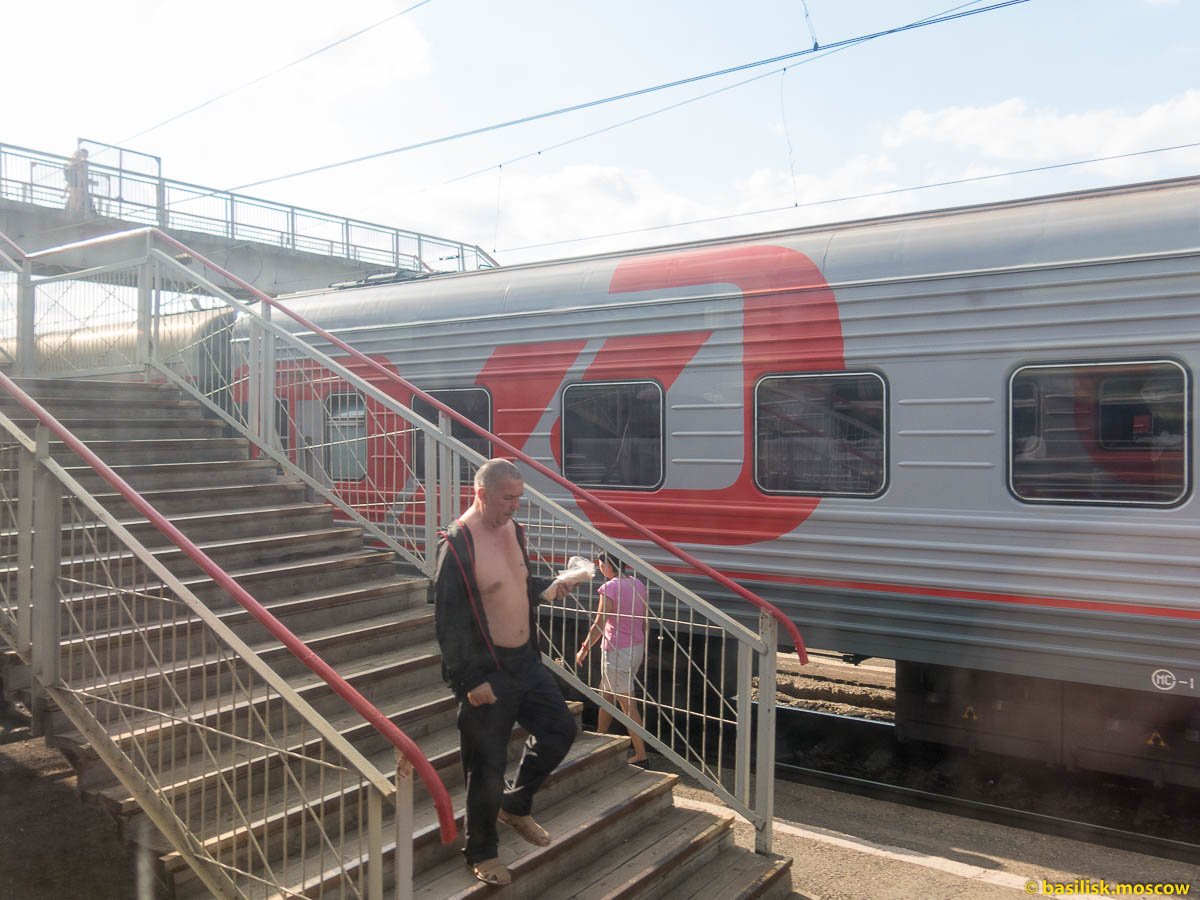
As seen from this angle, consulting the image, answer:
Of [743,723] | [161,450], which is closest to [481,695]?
[743,723]

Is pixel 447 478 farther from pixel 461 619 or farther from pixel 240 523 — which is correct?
pixel 461 619

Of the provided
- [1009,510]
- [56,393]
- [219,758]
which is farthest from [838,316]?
[56,393]

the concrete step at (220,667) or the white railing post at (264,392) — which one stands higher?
the white railing post at (264,392)

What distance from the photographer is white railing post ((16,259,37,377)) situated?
733 centimetres

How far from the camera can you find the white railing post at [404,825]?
2.95 metres

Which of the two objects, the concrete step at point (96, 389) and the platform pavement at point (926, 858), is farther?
the concrete step at point (96, 389)

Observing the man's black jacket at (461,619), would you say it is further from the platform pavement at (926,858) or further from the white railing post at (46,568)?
the platform pavement at (926,858)

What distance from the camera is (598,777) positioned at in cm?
477

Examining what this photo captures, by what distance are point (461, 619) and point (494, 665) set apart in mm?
235

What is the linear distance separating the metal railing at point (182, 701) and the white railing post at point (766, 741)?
1736mm

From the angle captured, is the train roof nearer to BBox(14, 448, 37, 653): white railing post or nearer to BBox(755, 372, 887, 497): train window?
BBox(755, 372, 887, 497): train window

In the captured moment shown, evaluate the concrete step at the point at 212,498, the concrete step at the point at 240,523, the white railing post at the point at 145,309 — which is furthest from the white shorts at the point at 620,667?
the white railing post at the point at 145,309

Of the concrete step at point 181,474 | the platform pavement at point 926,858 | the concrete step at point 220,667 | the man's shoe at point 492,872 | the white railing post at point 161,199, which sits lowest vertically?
the platform pavement at point 926,858

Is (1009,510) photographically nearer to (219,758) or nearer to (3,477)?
(219,758)
